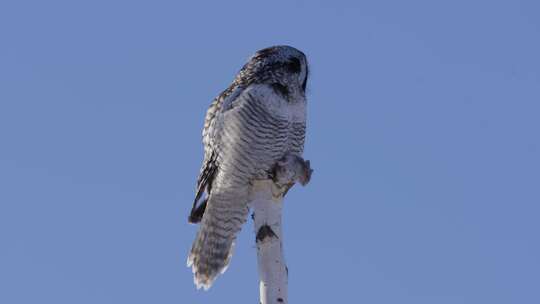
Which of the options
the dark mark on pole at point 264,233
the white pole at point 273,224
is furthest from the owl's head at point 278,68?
the dark mark on pole at point 264,233

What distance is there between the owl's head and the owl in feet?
0.04

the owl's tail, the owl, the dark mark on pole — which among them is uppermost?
the owl

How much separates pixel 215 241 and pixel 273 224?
63.9 inches

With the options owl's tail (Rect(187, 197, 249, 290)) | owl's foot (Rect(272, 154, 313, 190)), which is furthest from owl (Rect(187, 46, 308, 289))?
owl's foot (Rect(272, 154, 313, 190))

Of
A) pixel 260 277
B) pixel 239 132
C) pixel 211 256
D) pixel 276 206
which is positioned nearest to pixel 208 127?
pixel 239 132

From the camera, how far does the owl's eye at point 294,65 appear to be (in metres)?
8.55

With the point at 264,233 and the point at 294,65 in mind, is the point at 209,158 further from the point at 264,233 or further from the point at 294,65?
the point at 264,233

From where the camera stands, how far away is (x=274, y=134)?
8.09 m

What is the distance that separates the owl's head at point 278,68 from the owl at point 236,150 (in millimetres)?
11

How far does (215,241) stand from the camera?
806cm

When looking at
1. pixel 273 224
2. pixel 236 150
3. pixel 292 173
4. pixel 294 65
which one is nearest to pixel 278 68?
pixel 294 65

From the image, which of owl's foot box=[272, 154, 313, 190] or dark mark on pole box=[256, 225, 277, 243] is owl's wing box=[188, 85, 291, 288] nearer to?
owl's foot box=[272, 154, 313, 190]

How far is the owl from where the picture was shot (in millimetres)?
8008

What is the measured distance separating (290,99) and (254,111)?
0.37 meters
